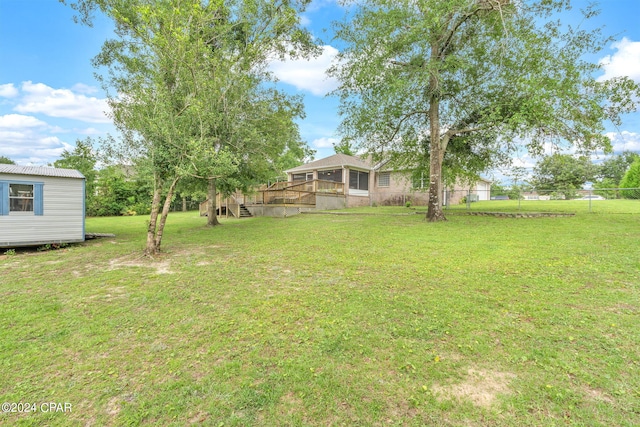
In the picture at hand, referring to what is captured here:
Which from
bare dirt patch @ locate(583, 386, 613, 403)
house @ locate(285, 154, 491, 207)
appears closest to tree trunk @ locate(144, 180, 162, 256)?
bare dirt patch @ locate(583, 386, 613, 403)

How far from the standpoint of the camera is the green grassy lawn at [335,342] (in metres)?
2.22

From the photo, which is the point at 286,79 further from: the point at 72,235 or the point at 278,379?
the point at 278,379

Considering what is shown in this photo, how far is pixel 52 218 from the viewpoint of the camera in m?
9.75

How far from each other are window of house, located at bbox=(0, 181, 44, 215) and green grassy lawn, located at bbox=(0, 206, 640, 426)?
14.9 feet

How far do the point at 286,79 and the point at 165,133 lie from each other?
25.1 ft

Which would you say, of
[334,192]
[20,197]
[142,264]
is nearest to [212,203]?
[20,197]

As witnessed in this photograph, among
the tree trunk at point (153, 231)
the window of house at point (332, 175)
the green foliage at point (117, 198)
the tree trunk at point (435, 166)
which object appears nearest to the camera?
the tree trunk at point (153, 231)

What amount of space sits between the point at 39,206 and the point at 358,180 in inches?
768

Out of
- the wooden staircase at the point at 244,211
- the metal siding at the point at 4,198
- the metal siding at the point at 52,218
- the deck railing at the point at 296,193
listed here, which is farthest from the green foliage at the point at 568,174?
the metal siding at the point at 4,198

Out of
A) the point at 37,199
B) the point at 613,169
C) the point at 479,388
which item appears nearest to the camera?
the point at 479,388

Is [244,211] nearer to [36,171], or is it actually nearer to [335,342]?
[36,171]

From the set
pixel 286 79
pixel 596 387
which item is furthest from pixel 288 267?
pixel 286 79

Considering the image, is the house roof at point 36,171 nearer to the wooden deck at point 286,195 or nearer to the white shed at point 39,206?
the white shed at point 39,206

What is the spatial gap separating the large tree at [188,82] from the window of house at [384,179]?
609 inches
